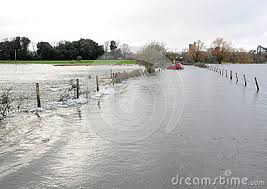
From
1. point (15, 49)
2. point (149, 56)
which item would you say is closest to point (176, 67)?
point (149, 56)

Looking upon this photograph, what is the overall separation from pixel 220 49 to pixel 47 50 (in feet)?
250

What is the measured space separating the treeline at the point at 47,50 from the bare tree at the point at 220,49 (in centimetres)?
5226

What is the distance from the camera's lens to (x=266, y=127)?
11750 millimetres

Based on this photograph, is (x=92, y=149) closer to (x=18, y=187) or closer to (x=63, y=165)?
(x=63, y=165)

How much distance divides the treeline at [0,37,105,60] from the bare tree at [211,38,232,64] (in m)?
52.3

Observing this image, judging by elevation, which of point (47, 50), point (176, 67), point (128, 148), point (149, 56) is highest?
point (47, 50)

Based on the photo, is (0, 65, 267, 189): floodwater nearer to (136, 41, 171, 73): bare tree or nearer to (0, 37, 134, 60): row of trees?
(136, 41, 171, 73): bare tree

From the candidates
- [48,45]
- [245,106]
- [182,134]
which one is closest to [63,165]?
[182,134]

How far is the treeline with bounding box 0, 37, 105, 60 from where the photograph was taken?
13675cm

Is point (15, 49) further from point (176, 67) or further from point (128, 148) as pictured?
point (128, 148)

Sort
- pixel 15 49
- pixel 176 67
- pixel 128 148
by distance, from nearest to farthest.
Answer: pixel 128 148 → pixel 176 67 → pixel 15 49

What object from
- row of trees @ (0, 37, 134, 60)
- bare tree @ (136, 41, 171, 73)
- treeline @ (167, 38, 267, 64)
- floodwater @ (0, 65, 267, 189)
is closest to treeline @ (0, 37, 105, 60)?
row of trees @ (0, 37, 134, 60)

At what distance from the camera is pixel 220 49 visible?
477 ft

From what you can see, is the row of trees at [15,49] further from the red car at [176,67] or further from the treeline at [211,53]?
the red car at [176,67]
